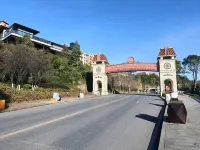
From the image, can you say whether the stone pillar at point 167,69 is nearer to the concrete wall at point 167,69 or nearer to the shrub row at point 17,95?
the concrete wall at point 167,69

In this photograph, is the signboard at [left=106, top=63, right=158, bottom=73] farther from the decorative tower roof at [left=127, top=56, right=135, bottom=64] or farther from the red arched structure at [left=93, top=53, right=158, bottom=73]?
the decorative tower roof at [left=127, top=56, right=135, bottom=64]

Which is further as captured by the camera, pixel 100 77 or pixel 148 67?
pixel 100 77

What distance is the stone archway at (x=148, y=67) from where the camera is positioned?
4444cm

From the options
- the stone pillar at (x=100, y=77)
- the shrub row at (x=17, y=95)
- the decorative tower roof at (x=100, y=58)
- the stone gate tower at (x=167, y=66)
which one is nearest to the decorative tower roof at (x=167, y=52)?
the stone gate tower at (x=167, y=66)

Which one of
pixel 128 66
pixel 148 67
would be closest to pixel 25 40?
pixel 128 66

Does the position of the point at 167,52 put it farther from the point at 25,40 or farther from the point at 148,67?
the point at 25,40

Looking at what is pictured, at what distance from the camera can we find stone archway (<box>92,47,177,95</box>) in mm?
44438

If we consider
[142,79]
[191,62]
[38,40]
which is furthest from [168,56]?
[142,79]

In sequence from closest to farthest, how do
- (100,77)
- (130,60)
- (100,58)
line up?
(130,60) < (100,77) < (100,58)

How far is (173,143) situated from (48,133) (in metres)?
3.98

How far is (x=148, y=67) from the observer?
47.2 meters

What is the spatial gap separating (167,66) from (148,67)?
4703mm

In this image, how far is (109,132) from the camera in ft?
22.4

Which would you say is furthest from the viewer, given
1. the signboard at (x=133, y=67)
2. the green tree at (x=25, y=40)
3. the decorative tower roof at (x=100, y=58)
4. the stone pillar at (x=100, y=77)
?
the decorative tower roof at (x=100, y=58)
